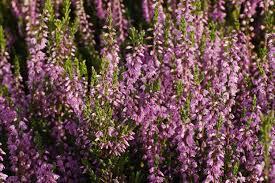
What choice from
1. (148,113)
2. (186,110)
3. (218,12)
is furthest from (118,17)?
(186,110)

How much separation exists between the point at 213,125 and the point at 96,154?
1376 millimetres

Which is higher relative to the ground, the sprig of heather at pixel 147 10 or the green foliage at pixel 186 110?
the sprig of heather at pixel 147 10

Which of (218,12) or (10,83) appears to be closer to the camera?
(10,83)

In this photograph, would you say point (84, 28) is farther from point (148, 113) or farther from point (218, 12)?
point (148, 113)

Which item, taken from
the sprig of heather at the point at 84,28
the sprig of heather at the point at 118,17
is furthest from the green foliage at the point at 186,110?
the sprig of heather at the point at 84,28

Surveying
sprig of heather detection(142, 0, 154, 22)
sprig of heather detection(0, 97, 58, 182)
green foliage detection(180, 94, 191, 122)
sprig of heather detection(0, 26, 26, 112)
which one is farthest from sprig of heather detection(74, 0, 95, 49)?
green foliage detection(180, 94, 191, 122)

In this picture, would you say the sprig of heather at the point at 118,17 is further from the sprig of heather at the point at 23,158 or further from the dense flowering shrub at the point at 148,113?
the sprig of heather at the point at 23,158

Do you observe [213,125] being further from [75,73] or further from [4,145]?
[4,145]

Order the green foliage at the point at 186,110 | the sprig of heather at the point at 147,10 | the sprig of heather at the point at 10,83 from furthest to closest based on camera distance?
the sprig of heather at the point at 147,10 < the sprig of heather at the point at 10,83 < the green foliage at the point at 186,110

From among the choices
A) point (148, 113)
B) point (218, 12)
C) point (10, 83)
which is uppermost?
point (218, 12)

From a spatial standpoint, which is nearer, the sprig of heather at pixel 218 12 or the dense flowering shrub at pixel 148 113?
the dense flowering shrub at pixel 148 113

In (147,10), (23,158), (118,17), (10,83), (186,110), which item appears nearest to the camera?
(186,110)

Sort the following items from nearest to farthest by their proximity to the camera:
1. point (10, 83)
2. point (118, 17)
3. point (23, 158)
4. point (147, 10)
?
point (23, 158)
point (10, 83)
point (118, 17)
point (147, 10)

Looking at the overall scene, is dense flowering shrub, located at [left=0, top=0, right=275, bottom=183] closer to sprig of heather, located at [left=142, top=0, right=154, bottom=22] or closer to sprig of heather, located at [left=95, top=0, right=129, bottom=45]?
sprig of heather, located at [left=95, top=0, right=129, bottom=45]
